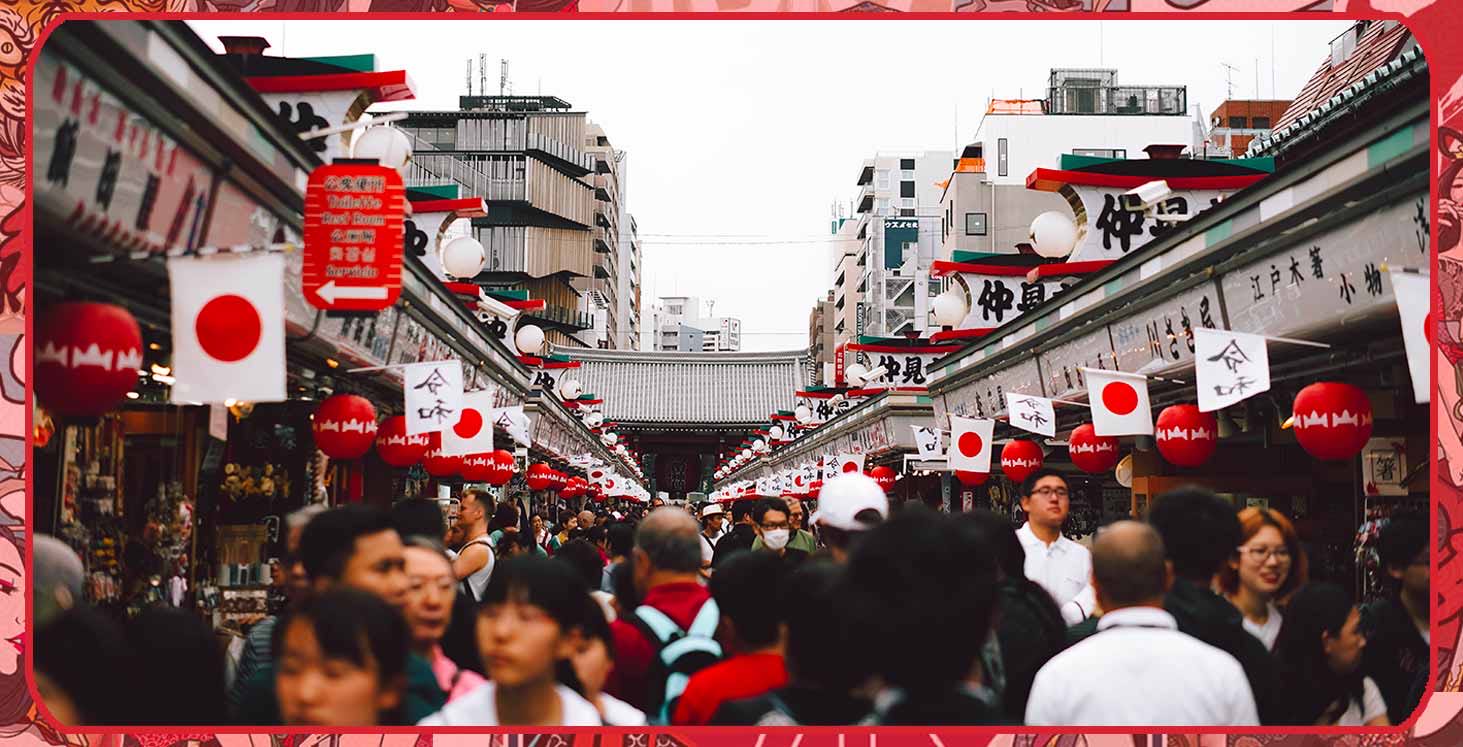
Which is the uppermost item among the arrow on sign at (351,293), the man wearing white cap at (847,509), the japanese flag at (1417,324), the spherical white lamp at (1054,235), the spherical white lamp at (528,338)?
the spherical white lamp at (1054,235)

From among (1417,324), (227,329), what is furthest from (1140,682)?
(227,329)

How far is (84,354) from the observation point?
4531mm

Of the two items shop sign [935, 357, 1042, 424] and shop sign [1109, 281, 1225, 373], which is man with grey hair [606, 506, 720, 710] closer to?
shop sign [1109, 281, 1225, 373]

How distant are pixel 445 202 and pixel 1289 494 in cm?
900

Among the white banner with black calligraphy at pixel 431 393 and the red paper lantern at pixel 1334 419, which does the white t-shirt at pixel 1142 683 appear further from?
the white banner with black calligraphy at pixel 431 393

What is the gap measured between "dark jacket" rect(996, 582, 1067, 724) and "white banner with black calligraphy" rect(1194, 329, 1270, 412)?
8.84 ft

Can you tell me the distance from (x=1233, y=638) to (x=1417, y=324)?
4.42 ft

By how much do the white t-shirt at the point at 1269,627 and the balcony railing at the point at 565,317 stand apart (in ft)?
141

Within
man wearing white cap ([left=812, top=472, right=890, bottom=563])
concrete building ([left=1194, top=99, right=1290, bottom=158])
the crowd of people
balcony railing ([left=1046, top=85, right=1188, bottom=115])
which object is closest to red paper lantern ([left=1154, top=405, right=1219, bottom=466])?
the crowd of people

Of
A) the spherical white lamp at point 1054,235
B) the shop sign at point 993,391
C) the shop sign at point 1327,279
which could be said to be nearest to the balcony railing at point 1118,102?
the shop sign at point 993,391

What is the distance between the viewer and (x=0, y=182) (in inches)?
185

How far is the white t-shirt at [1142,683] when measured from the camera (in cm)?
411

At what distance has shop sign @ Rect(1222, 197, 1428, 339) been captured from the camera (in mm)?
6426

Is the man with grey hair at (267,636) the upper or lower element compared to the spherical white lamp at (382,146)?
lower
